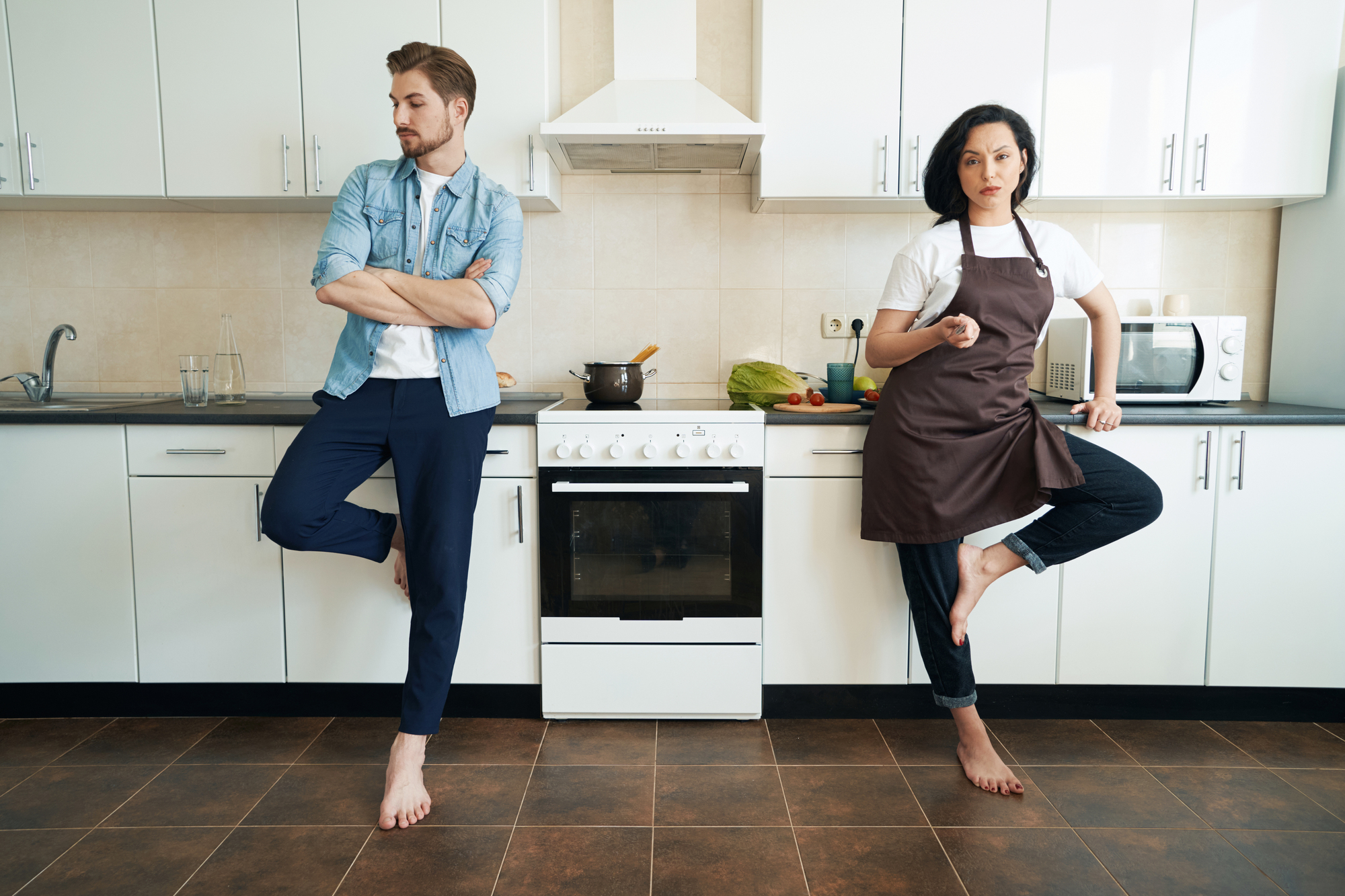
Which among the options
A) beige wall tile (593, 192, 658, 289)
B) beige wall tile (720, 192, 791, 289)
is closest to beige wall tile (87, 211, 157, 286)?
beige wall tile (593, 192, 658, 289)

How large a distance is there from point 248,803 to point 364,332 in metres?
1.09

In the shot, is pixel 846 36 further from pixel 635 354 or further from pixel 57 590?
pixel 57 590

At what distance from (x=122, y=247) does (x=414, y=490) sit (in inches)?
67.1

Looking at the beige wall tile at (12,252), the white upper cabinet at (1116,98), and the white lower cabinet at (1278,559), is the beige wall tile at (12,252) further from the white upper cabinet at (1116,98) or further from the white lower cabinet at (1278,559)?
the white lower cabinet at (1278,559)

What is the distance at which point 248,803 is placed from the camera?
1.80 metres

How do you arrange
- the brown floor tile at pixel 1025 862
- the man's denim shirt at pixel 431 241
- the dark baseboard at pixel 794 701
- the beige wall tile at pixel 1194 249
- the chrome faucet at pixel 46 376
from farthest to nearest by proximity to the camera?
the beige wall tile at pixel 1194 249, the chrome faucet at pixel 46 376, the dark baseboard at pixel 794 701, the man's denim shirt at pixel 431 241, the brown floor tile at pixel 1025 862

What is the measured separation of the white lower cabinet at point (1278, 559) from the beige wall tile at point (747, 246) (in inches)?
54.9

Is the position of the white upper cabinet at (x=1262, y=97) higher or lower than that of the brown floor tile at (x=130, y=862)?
higher

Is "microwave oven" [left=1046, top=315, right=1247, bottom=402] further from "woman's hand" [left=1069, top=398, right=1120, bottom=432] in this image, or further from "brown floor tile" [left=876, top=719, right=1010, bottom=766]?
"brown floor tile" [left=876, top=719, right=1010, bottom=766]

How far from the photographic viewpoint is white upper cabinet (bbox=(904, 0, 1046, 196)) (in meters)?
2.29

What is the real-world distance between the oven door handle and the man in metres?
0.31

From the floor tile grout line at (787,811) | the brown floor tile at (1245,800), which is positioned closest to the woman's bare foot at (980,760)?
the floor tile grout line at (787,811)

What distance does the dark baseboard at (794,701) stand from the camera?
2.22 metres

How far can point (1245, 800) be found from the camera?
1.82 m
